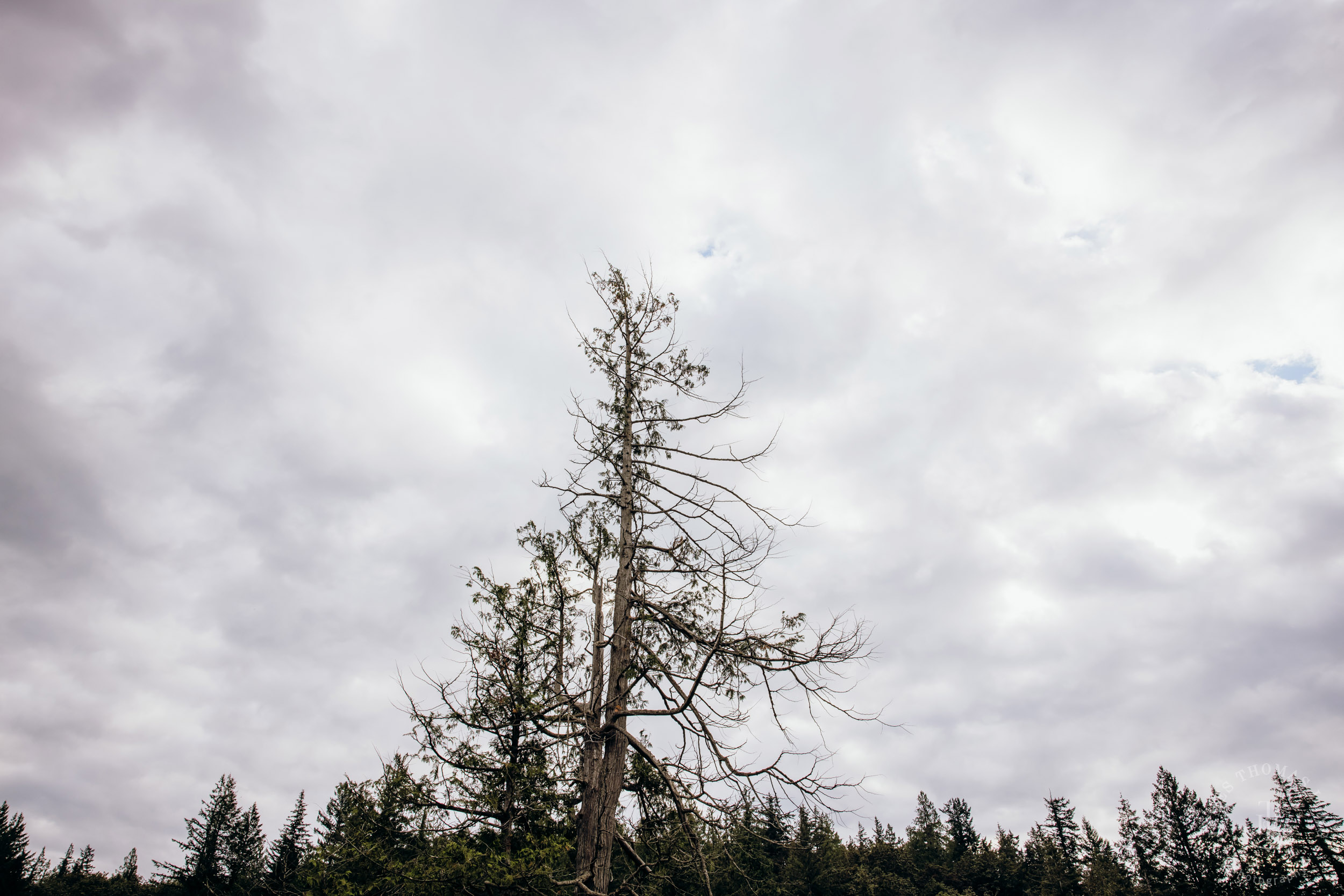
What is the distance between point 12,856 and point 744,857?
65751mm

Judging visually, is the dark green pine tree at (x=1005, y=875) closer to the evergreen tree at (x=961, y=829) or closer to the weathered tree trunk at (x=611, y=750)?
the evergreen tree at (x=961, y=829)

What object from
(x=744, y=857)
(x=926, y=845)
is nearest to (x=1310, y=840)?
(x=926, y=845)

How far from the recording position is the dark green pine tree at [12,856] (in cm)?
4412

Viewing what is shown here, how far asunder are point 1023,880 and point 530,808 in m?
71.6

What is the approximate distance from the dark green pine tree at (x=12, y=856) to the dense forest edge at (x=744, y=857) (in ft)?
0.59

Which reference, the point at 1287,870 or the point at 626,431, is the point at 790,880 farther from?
the point at 626,431

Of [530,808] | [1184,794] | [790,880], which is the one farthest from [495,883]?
[1184,794]

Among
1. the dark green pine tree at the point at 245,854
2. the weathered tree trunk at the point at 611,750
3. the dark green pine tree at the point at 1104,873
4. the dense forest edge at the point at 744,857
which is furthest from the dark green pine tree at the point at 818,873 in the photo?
the weathered tree trunk at the point at 611,750

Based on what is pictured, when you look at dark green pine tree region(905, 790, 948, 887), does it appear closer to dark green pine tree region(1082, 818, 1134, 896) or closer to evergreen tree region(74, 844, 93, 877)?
dark green pine tree region(1082, 818, 1134, 896)

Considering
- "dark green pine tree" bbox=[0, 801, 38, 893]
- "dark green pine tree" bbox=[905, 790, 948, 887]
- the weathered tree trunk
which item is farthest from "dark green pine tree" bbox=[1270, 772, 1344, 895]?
"dark green pine tree" bbox=[0, 801, 38, 893]

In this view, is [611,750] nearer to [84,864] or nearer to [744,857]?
[744,857]

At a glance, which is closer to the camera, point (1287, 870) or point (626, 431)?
point (626, 431)

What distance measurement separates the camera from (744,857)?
812 cm

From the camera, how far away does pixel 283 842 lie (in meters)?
48.3
